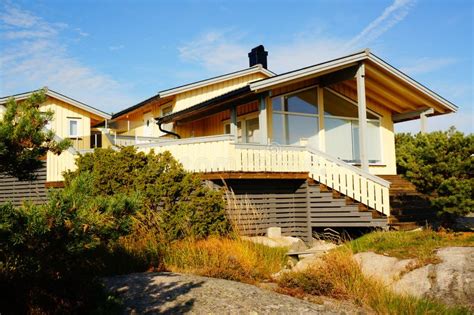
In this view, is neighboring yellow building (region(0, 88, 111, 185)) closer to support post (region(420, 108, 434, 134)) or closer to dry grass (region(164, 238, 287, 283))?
dry grass (region(164, 238, 287, 283))

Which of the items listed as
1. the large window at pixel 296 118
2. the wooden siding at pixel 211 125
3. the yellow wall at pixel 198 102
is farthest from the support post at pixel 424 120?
the yellow wall at pixel 198 102

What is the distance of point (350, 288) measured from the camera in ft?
21.5

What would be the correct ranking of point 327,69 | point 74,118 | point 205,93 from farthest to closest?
point 74,118, point 205,93, point 327,69

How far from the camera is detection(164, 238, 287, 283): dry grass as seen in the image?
7.28 meters

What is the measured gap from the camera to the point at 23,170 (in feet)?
12.4

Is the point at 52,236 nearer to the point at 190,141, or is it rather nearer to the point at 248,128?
the point at 190,141

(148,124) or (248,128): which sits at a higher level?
(148,124)

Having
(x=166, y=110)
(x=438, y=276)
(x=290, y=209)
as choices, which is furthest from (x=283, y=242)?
(x=166, y=110)

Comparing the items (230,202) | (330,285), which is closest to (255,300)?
(330,285)

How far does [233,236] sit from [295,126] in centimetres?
668

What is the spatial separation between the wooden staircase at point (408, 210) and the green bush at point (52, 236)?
9156 mm

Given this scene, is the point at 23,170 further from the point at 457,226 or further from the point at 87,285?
the point at 457,226

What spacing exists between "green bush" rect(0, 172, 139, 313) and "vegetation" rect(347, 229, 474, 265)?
5938 mm

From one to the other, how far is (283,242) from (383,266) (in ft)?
11.0
